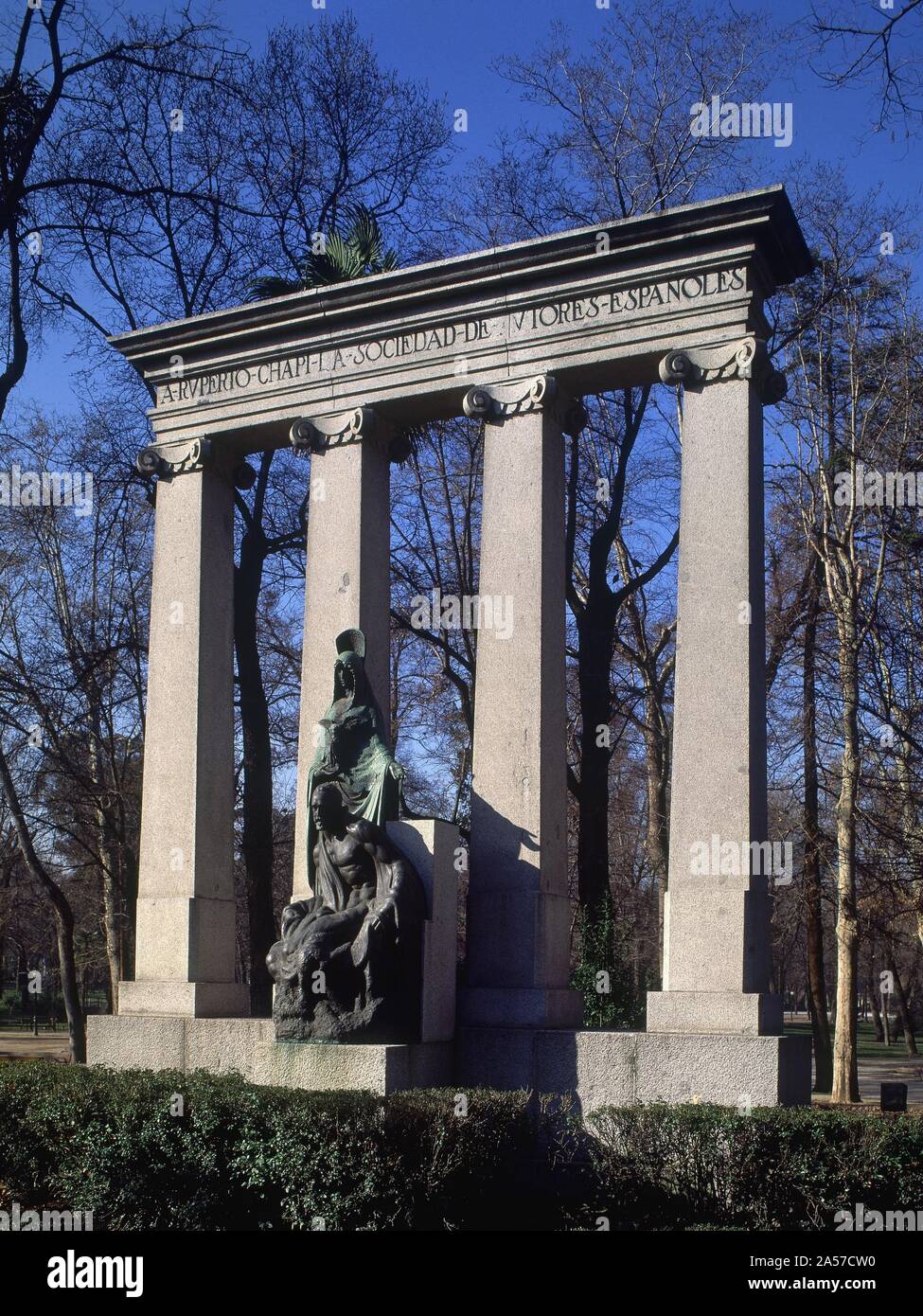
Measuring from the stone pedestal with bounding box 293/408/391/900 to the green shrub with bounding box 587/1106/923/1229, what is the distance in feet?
19.8

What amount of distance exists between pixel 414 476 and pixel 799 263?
14.0 metres

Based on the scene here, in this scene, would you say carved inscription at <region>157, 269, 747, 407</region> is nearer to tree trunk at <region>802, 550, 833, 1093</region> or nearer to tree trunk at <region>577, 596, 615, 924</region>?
tree trunk at <region>577, 596, 615, 924</region>

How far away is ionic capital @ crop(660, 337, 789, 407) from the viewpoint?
14.0 meters

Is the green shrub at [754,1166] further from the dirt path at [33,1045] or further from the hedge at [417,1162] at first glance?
the dirt path at [33,1045]

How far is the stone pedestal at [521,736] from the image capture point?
14180 mm

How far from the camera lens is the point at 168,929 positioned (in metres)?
16.2

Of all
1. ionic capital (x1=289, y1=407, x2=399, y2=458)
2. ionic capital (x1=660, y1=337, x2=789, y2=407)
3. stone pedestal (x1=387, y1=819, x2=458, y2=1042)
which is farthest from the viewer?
ionic capital (x1=289, y1=407, x2=399, y2=458)

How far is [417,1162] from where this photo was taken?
10102 millimetres

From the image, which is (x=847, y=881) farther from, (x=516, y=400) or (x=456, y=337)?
(x=456, y=337)

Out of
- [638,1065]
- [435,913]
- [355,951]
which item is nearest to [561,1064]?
[638,1065]

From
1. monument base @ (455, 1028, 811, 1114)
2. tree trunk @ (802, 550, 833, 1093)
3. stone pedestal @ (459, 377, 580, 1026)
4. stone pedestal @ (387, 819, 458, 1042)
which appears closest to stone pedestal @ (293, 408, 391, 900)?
stone pedestal @ (459, 377, 580, 1026)

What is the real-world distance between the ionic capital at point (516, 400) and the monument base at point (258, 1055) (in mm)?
6622

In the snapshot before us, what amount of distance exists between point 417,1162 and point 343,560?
7.72 meters

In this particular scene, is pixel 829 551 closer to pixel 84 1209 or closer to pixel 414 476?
pixel 414 476
